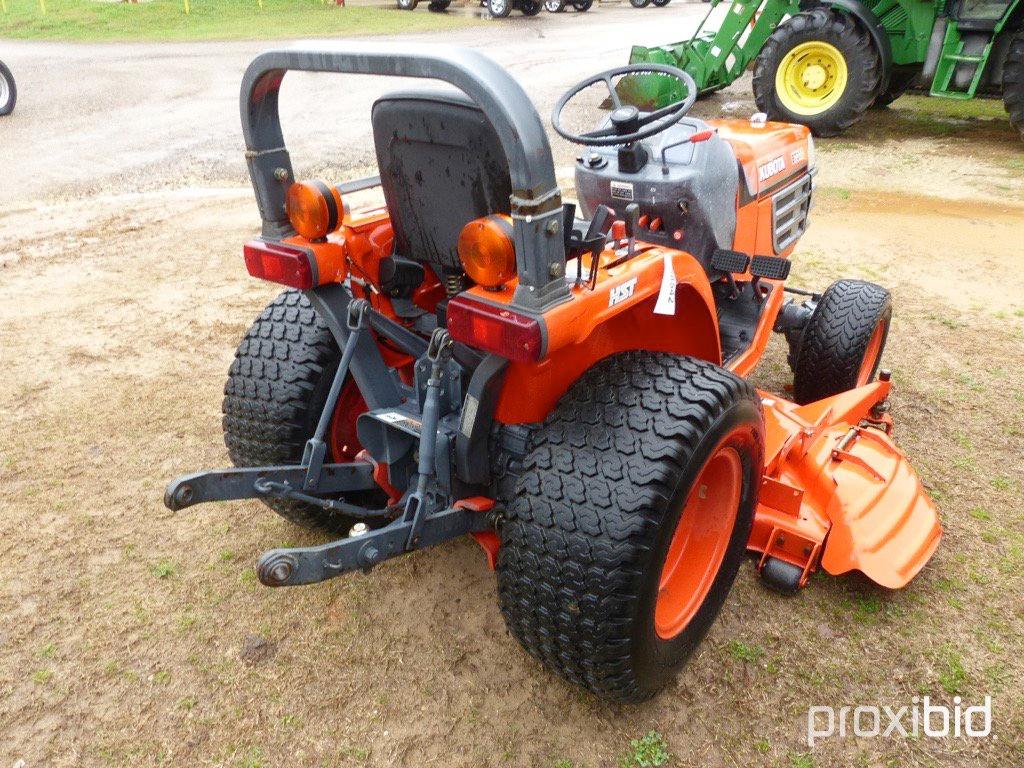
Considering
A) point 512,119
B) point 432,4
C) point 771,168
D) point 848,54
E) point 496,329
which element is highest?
point 512,119

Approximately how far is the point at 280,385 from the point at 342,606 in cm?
72

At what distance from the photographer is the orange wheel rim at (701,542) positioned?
2146 millimetres

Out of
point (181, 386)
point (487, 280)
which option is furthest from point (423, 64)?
point (181, 386)

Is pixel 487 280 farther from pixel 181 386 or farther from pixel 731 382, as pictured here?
pixel 181 386

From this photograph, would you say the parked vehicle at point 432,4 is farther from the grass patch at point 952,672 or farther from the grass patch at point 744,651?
the grass patch at point 952,672

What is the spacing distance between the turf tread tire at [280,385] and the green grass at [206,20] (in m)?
15.8

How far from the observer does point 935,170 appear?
287 inches

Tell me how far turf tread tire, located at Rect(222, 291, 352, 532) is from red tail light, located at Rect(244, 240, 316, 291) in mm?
307

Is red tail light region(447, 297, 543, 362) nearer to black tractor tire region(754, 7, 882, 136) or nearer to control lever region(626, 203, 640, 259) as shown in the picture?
control lever region(626, 203, 640, 259)

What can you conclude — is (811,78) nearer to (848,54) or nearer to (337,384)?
(848,54)

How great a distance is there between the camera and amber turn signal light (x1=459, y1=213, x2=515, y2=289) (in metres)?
1.62

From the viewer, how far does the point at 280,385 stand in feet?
7.61

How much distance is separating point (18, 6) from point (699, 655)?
84.3 ft

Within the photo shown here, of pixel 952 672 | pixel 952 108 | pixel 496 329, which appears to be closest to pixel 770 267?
pixel 952 672
